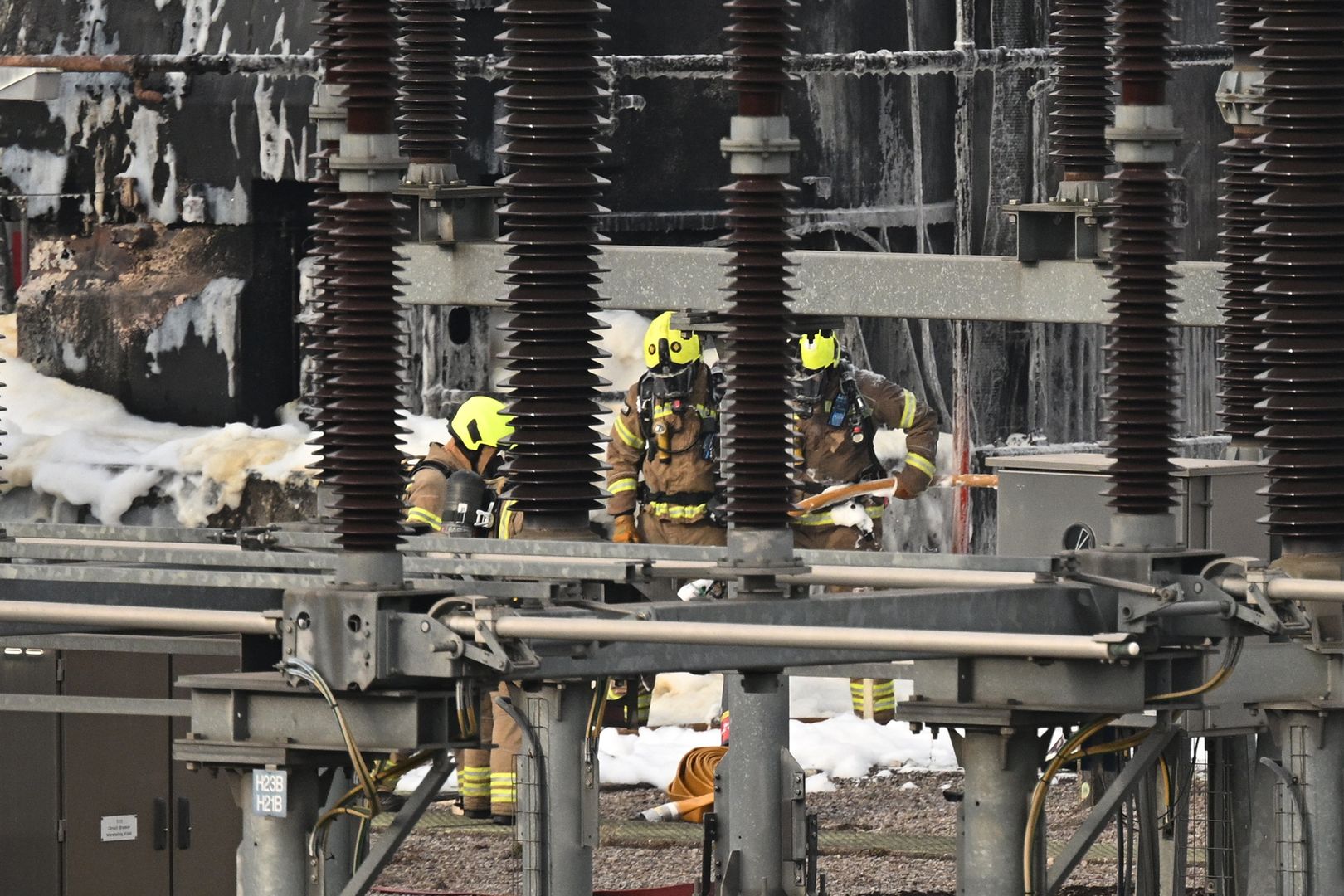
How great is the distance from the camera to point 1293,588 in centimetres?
760

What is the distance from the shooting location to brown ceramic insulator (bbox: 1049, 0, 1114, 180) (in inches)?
448

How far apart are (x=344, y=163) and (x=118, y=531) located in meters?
3.11

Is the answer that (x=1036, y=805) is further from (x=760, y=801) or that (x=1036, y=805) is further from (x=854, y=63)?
(x=854, y=63)

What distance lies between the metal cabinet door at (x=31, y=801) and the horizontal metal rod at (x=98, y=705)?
2316 mm

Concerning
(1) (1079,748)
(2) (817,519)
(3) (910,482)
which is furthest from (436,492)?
(1) (1079,748)

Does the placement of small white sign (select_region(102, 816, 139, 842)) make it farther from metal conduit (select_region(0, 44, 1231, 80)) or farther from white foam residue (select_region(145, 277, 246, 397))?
white foam residue (select_region(145, 277, 246, 397))

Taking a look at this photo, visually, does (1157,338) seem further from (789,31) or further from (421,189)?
(421,189)

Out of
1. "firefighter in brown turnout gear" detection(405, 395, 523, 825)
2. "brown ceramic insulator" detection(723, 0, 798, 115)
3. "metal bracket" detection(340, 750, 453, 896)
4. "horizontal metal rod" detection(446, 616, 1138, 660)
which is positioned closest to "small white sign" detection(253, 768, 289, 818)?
"metal bracket" detection(340, 750, 453, 896)

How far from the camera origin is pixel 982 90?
58.0 ft

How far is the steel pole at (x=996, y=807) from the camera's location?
8523 millimetres

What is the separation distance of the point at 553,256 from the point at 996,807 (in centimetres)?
217

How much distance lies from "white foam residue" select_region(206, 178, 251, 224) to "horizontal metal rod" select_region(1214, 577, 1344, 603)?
11.3m

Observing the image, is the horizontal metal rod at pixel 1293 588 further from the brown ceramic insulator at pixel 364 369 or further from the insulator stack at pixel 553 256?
the brown ceramic insulator at pixel 364 369

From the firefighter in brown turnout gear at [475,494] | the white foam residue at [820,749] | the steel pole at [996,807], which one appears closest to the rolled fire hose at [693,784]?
the white foam residue at [820,749]
